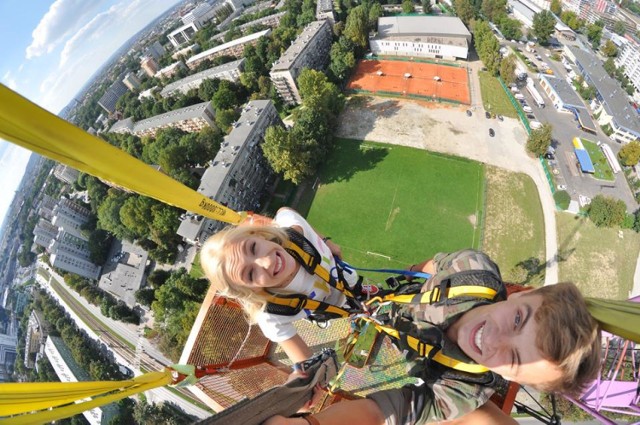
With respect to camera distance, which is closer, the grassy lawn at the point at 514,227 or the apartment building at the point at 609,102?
the grassy lawn at the point at 514,227

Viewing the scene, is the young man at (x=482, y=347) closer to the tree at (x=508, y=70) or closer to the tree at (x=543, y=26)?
the tree at (x=508, y=70)

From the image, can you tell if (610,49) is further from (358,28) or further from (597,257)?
(597,257)

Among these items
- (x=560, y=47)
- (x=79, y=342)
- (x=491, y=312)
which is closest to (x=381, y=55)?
(x=560, y=47)

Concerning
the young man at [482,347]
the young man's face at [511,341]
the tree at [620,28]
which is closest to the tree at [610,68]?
the tree at [620,28]

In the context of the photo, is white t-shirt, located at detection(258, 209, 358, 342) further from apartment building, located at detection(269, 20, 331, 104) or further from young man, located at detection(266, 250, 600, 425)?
apartment building, located at detection(269, 20, 331, 104)

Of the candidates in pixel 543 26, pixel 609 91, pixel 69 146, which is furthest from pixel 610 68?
pixel 69 146

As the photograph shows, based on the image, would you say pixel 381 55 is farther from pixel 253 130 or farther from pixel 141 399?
pixel 141 399
